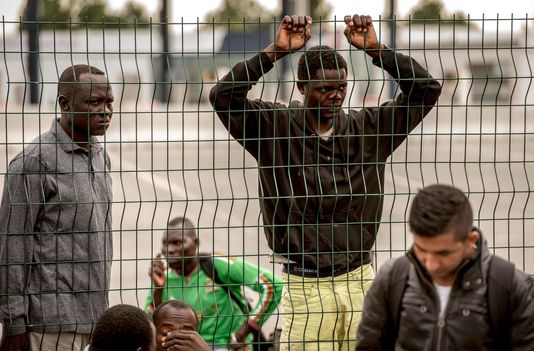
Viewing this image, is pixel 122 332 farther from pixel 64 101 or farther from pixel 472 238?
pixel 64 101

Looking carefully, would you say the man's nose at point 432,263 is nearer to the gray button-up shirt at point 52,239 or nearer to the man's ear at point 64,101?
the gray button-up shirt at point 52,239

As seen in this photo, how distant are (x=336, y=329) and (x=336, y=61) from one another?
1.46m

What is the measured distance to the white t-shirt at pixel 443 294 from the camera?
13.4 ft

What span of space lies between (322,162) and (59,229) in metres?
1.44

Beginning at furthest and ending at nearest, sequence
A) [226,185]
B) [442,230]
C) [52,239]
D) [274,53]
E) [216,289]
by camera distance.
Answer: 1. [226,185]
2. [216,289]
3. [274,53]
4. [52,239]
5. [442,230]

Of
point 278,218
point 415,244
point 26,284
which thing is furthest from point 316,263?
point 415,244

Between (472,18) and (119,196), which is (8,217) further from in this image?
(119,196)

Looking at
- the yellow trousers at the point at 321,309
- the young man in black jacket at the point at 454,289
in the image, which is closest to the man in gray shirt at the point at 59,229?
the yellow trousers at the point at 321,309

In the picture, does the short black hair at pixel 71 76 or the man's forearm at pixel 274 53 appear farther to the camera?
the man's forearm at pixel 274 53

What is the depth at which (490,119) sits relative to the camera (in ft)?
74.7

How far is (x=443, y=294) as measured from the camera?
162 inches

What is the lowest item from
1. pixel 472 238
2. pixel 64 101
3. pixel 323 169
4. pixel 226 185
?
pixel 226 185

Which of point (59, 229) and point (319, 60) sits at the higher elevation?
point (319, 60)

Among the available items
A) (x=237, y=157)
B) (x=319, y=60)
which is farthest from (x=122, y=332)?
(x=237, y=157)
